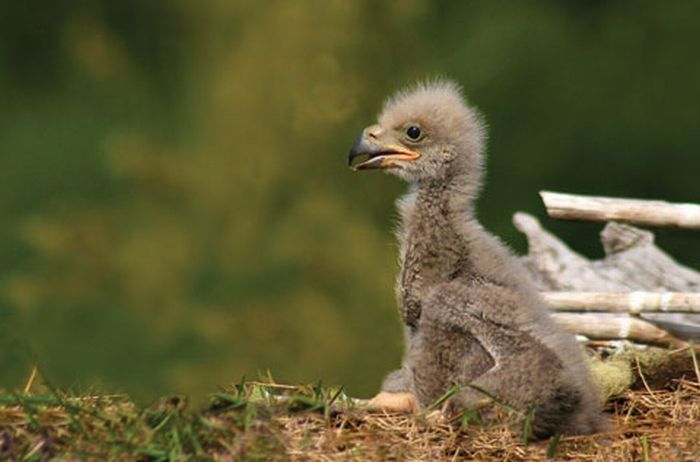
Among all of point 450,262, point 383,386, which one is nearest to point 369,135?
point 450,262

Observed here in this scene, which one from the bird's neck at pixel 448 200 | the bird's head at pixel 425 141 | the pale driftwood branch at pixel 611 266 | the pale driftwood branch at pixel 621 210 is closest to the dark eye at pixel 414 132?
the bird's head at pixel 425 141

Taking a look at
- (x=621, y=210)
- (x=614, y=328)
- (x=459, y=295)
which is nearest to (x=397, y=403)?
(x=459, y=295)

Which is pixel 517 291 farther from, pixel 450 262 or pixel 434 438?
pixel 434 438

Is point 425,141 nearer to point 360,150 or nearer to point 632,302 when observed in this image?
point 360,150

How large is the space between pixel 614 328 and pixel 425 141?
0.74 metres

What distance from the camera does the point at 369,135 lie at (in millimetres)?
3098

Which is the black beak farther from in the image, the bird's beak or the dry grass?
the dry grass

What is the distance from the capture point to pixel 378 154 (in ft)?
10.1

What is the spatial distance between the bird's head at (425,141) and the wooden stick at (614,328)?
1.69ft

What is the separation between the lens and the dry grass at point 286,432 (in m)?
2.56

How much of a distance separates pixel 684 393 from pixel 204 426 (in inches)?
48.8

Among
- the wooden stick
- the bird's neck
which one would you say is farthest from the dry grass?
the bird's neck

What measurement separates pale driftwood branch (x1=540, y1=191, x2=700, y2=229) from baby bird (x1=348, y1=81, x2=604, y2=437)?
40 centimetres

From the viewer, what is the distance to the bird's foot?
2992 mm
